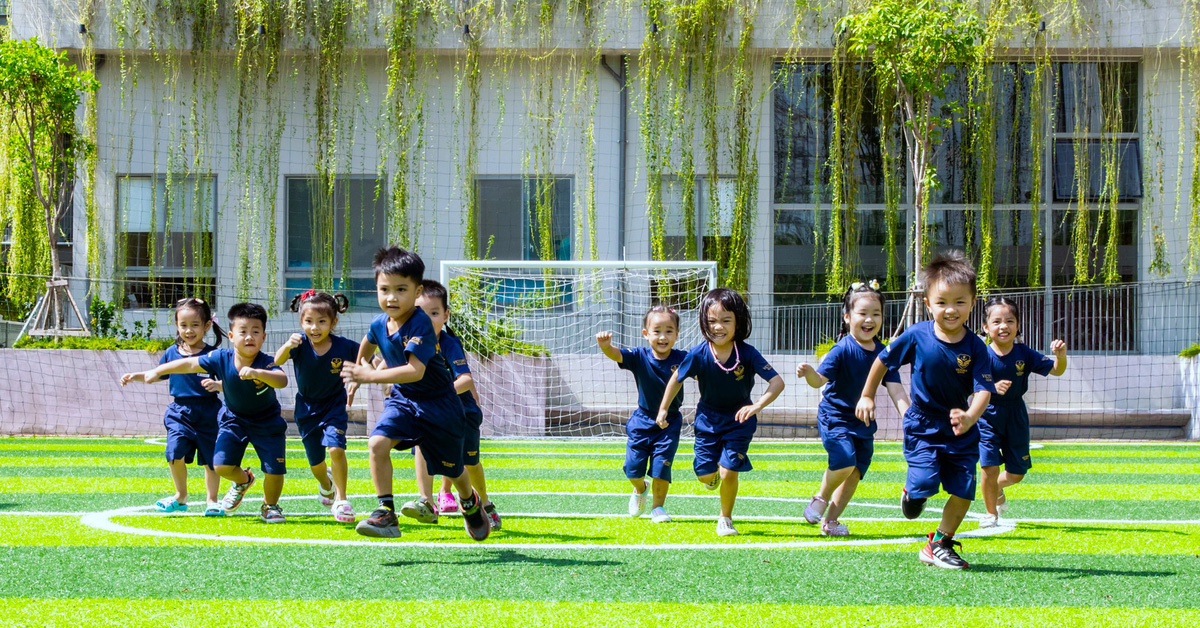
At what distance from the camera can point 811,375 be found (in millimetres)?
5582

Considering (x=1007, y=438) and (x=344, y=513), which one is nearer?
(x=344, y=513)

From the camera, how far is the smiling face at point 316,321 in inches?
248

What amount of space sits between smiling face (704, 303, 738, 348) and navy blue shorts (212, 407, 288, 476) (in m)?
2.53

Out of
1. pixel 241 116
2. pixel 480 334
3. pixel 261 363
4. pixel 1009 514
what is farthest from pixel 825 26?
pixel 261 363

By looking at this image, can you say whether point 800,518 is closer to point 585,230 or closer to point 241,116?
point 585,230

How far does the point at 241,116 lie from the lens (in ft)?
53.8

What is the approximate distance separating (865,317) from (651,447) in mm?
1481

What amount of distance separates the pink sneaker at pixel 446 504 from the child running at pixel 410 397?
1448mm

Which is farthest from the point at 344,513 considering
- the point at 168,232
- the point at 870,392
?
the point at 168,232

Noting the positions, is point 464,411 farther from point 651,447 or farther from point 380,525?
point 651,447

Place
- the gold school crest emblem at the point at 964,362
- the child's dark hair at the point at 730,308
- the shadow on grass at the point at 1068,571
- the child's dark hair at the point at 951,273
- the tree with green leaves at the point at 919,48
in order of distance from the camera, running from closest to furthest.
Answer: the shadow on grass at the point at 1068,571 < the child's dark hair at the point at 951,273 < the gold school crest emblem at the point at 964,362 < the child's dark hair at the point at 730,308 < the tree with green leaves at the point at 919,48

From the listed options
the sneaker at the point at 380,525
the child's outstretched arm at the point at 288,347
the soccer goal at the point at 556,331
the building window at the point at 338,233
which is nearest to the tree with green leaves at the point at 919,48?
the soccer goal at the point at 556,331

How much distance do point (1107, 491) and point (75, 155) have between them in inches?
565

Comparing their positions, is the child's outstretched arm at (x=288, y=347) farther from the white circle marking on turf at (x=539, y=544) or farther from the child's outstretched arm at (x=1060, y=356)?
the child's outstretched arm at (x=1060, y=356)
